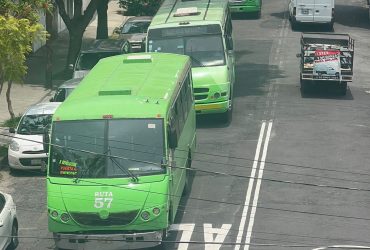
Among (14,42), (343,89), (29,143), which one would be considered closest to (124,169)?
(29,143)

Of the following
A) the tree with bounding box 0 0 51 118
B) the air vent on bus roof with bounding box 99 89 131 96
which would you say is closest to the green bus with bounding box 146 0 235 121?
the tree with bounding box 0 0 51 118

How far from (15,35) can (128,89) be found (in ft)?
26.7

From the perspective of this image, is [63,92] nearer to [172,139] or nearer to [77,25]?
[77,25]

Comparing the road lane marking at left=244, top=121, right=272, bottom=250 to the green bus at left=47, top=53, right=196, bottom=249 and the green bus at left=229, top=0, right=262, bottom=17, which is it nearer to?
the green bus at left=47, top=53, right=196, bottom=249

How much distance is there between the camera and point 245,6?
178 ft

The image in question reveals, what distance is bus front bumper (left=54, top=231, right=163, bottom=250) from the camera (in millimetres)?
21203

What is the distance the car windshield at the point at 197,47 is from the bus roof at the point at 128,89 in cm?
453

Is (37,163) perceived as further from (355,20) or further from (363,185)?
(355,20)

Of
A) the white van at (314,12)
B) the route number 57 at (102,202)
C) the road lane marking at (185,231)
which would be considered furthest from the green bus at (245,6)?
the route number 57 at (102,202)

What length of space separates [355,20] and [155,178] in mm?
35560

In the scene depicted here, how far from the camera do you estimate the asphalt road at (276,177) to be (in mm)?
23406

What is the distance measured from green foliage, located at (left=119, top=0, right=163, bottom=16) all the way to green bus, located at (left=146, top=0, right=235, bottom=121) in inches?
817

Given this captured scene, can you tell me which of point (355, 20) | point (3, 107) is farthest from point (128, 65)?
point (355, 20)

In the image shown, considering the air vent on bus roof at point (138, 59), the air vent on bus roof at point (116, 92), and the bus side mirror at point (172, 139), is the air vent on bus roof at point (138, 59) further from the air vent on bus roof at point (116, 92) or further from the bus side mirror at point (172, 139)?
the bus side mirror at point (172, 139)
